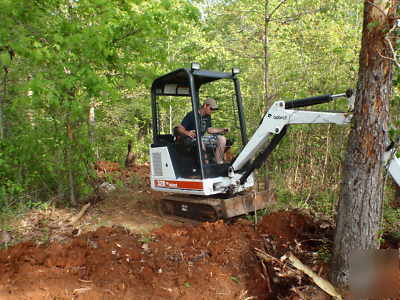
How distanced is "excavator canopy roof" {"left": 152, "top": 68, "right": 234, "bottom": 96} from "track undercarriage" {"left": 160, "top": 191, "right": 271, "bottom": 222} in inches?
72.9

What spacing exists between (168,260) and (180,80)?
3.13m

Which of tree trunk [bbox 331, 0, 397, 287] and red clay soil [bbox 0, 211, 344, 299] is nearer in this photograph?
tree trunk [bbox 331, 0, 397, 287]

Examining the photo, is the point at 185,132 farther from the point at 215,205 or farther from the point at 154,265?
the point at 154,265

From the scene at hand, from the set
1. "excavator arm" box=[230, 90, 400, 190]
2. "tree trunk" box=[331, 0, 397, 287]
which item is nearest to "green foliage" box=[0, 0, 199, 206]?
"excavator arm" box=[230, 90, 400, 190]

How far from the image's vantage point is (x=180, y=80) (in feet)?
18.5

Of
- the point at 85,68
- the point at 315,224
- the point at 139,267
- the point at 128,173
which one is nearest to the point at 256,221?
the point at 315,224

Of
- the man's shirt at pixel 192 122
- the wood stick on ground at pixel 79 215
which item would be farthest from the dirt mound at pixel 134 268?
the man's shirt at pixel 192 122

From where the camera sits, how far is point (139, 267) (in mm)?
3504

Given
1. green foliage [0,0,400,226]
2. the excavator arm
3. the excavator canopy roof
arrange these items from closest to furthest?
the excavator arm < green foliage [0,0,400,226] < the excavator canopy roof

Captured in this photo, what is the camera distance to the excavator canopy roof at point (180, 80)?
4.94 metres

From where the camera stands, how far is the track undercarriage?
15.6 feet

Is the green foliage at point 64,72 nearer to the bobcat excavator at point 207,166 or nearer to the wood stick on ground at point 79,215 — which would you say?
the wood stick on ground at point 79,215

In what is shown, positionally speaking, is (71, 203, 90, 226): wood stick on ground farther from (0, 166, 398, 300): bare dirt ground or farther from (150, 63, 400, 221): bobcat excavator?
(150, 63, 400, 221): bobcat excavator

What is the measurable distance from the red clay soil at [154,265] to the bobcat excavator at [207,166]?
0.60 metres
